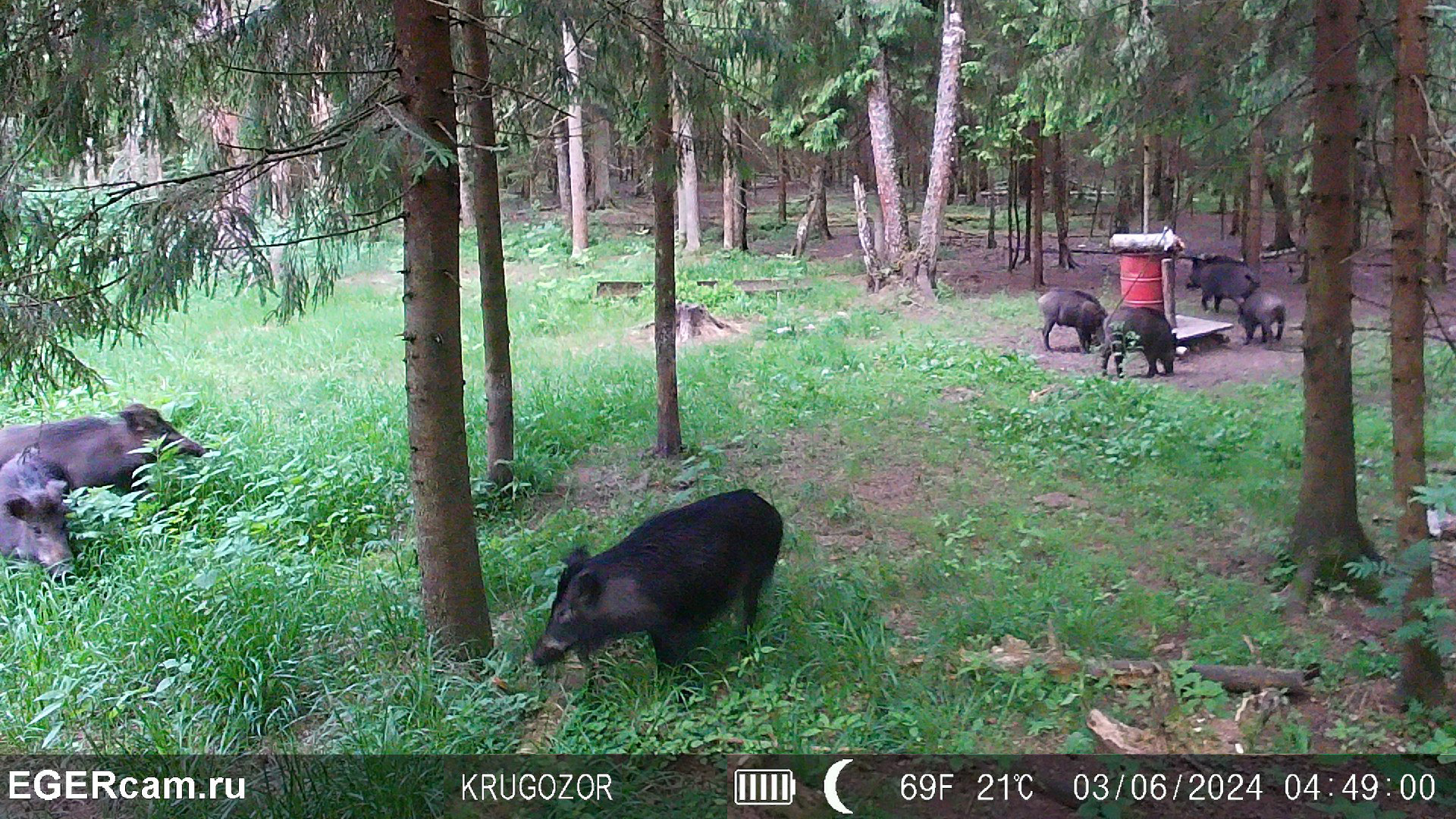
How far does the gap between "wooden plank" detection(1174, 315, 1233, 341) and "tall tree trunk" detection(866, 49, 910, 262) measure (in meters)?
5.66

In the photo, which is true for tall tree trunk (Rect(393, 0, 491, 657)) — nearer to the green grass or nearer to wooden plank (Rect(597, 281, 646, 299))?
the green grass

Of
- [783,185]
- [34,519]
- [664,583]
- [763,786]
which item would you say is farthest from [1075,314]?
[783,185]

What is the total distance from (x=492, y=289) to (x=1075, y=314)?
9.27 meters

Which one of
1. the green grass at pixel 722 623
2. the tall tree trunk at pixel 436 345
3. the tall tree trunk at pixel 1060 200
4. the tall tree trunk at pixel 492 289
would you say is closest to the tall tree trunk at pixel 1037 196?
the tall tree trunk at pixel 1060 200

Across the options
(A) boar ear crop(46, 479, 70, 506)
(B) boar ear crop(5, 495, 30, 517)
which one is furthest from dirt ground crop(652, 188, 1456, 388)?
(B) boar ear crop(5, 495, 30, 517)

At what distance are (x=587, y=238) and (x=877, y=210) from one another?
7.01 metres

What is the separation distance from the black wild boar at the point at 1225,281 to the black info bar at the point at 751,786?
12.4 metres

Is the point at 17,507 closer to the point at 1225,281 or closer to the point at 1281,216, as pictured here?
the point at 1225,281

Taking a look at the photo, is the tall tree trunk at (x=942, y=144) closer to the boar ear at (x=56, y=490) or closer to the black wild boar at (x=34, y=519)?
the boar ear at (x=56, y=490)

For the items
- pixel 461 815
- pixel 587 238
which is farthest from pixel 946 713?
pixel 587 238

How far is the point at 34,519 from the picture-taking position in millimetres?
7574

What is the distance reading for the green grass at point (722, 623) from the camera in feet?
17.1

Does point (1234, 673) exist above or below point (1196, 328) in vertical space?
below

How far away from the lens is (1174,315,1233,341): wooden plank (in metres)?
14.8
